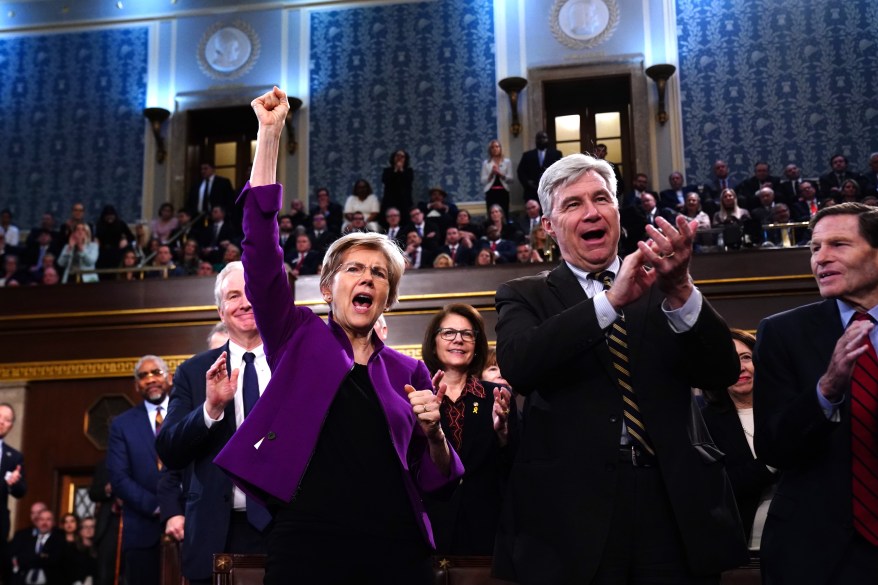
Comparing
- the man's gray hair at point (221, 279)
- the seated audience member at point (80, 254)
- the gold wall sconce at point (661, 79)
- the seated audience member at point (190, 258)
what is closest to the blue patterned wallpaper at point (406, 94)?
the gold wall sconce at point (661, 79)

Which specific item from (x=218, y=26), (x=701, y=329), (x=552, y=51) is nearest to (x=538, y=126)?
(x=552, y=51)

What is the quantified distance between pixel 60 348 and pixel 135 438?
13.8 feet

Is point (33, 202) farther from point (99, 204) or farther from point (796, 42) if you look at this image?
point (796, 42)

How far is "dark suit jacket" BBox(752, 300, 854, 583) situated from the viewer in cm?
204

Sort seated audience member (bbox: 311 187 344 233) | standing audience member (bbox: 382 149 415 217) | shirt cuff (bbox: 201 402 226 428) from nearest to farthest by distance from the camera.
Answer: shirt cuff (bbox: 201 402 226 428) < seated audience member (bbox: 311 187 344 233) < standing audience member (bbox: 382 149 415 217)

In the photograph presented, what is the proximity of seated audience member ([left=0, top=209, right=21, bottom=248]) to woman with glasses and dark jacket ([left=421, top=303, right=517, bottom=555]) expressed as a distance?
8.99m

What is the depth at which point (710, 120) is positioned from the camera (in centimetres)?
1075

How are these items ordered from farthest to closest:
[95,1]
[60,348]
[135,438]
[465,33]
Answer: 1. [95,1]
2. [465,33]
3. [60,348]
4. [135,438]

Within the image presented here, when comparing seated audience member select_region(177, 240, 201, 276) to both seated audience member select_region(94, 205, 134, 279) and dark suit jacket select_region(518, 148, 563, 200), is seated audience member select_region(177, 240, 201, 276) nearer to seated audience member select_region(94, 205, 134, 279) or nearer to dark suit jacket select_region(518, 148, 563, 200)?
seated audience member select_region(94, 205, 134, 279)

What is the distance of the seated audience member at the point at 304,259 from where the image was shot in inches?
334

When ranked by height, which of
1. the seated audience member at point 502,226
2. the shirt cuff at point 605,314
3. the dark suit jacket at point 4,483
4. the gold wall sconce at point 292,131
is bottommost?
the dark suit jacket at point 4,483

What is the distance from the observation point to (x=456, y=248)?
8.90m

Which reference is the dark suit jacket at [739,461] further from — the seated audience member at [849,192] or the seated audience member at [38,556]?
the seated audience member at [849,192]

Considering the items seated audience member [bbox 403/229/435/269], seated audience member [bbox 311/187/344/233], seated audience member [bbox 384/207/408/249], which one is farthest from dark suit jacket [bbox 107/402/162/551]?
seated audience member [bbox 311/187/344/233]
